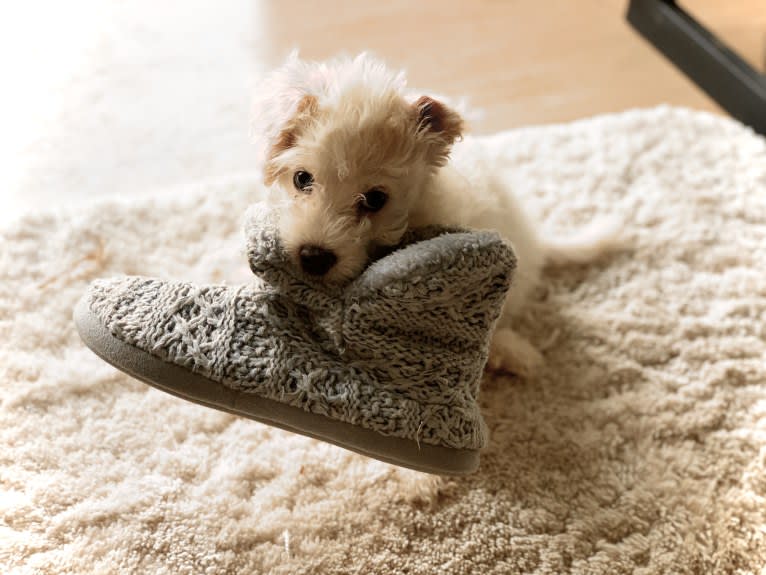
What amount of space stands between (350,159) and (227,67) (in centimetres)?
131

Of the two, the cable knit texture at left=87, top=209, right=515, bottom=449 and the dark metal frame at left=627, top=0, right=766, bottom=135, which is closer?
the cable knit texture at left=87, top=209, right=515, bottom=449

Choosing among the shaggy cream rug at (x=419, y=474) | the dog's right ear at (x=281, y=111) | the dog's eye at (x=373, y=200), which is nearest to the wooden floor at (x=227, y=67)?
the shaggy cream rug at (x=419, y=474)

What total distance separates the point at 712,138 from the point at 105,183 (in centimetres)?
155

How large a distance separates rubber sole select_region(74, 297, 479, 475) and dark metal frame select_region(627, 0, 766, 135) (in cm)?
155

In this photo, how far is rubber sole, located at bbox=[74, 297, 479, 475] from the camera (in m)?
0.96

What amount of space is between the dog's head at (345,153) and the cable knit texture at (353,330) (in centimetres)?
4

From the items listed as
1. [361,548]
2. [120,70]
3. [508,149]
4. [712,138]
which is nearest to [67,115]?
[120,70]

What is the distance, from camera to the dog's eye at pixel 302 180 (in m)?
1.03

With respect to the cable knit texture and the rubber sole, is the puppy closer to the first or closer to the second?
the cable knit texture

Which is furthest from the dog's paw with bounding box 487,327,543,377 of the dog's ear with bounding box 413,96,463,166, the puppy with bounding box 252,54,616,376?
the dog's ear with bounding box 413,96,463,166

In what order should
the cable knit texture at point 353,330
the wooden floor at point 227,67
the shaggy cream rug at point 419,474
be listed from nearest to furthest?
→ 1. the cable knit texture at point 353,330
2. the shaggy cream rug at point 419,474
3. the wooden floor at point 227,67

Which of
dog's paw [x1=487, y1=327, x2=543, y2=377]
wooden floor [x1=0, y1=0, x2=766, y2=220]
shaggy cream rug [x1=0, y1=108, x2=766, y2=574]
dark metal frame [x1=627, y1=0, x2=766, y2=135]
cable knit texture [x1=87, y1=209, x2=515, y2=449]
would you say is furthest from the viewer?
dark metal frame [x1=627, y1=0, x2=766, y2=135]

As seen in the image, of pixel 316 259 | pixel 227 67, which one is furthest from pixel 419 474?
pixel 227 67

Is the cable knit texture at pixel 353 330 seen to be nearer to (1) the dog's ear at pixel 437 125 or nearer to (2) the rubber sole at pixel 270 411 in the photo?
(2) the rubber sole at pixel 270 411
